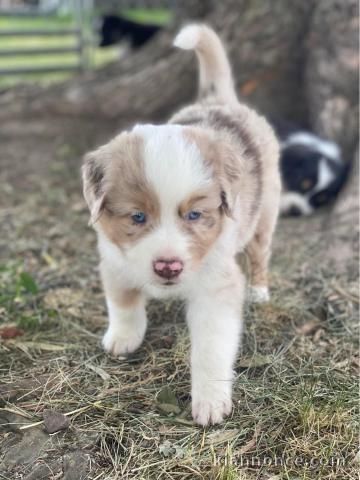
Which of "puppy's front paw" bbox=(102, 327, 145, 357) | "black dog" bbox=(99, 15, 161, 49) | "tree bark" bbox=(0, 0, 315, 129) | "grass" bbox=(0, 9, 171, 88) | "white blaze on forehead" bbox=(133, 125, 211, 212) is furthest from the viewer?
"black dog" bbox=(99, 15, 161, 49)

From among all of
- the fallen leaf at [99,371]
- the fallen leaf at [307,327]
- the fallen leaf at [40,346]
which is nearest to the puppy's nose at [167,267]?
the fallen leaf at [99,371]

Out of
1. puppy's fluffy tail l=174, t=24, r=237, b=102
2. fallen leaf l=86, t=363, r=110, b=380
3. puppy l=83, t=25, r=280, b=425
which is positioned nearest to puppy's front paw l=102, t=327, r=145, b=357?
puppy l=83, t=25, r=280, b=425

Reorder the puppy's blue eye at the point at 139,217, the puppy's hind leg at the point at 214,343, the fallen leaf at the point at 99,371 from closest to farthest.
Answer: the puppy's blue eye at the point at 139,217
the puppy's hind leg at the point at 214,343
the fallen leaf at the point at 99,371

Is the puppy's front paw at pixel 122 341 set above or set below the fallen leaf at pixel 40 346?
above

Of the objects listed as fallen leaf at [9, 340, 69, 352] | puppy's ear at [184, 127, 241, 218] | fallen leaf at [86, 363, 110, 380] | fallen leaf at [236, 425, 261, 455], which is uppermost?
puppy's ear at [184, 127, 241, 218]

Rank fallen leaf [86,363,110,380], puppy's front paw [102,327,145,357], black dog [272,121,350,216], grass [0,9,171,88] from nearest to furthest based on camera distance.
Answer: fallen leaf [86,363,110,380] → puppy's front paw [102,327,145,357] → black dog [272,121,350,216] → grass [0,9,171,88]

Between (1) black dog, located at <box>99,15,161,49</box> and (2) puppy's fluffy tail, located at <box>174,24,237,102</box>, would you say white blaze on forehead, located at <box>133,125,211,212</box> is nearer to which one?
(2) puppy's fluffy tail, located at <box>174,24,237,102</box>

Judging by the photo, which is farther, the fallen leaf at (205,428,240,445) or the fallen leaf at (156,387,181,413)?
the fallen leaf at (156,387,181,413)

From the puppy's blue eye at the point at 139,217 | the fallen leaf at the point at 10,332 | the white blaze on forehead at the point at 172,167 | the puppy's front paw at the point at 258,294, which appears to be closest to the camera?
the white blaze on forehead at the point at 172,167

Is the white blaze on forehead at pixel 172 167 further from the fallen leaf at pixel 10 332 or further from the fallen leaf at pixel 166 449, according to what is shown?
the fallen leaf at pixel 10 332
